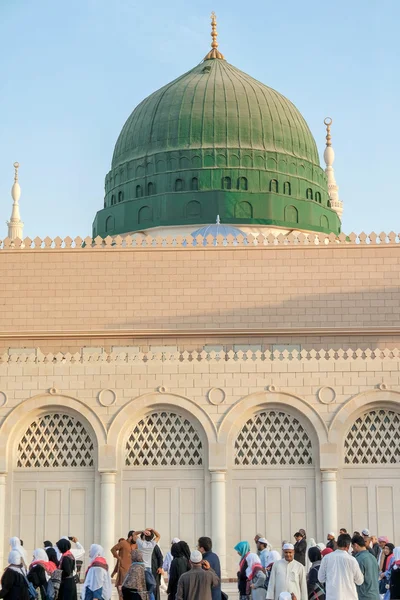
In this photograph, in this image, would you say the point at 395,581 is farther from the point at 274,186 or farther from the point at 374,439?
the point at 274,186

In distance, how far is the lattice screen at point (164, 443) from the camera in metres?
24.1

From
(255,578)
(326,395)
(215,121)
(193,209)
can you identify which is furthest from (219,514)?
(215,121)

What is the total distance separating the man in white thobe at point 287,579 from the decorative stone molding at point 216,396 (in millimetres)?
10709

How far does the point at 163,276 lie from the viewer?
2733 cm

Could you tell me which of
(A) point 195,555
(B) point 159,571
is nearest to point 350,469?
(B) point 159,571

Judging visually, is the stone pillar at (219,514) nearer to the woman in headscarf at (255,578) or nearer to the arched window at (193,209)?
the woman in headscarf at (255,578)

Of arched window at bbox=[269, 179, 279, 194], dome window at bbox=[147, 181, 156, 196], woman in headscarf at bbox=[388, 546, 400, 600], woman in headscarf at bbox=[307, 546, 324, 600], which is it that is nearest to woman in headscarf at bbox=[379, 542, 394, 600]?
woman in headscarf at bbox=[388, 546, 400, 600]

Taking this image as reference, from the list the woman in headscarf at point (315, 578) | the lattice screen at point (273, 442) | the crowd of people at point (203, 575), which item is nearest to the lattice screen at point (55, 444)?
the lattice screen at point (273, 442)

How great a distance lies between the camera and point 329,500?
2355 centimetres

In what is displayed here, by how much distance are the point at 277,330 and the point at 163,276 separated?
9.23 ft

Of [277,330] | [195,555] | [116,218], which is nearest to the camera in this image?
[195,555]

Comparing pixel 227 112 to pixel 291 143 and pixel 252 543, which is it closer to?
pixel 291 143

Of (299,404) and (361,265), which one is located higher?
(361,265)

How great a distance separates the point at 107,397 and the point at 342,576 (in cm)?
1216
